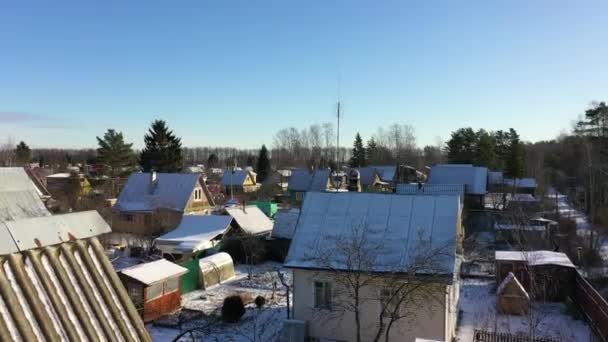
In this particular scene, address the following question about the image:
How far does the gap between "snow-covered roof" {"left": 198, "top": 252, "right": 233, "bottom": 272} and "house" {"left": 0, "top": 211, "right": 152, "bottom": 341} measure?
17.1 m

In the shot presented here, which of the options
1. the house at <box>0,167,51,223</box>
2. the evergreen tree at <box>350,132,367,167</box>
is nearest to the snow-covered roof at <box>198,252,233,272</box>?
the house at <box>0,167,51,223</box>

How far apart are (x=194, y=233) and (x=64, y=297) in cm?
2258

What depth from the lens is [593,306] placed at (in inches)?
642

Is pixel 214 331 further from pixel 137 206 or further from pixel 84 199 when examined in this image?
pixel 84 199

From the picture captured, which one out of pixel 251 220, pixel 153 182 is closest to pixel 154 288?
pixel 251 220

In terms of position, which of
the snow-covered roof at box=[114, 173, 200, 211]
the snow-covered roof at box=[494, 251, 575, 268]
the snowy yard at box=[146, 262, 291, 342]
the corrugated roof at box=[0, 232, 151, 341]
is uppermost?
the corrugated roof at box=[0, 232, 151, 341]

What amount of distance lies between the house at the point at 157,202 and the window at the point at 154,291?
1431cm

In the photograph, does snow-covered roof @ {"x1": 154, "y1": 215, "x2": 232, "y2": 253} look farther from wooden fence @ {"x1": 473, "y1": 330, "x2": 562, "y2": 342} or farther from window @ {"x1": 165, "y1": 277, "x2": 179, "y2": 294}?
wooden fence @ {"x1": 473, "y1": 330, "x2": 562, "y2": 342}

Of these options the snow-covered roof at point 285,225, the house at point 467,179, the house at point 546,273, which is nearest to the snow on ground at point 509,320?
the house at point 546,273

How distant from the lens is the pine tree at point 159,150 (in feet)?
173

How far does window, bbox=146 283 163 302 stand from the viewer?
17.2 metres

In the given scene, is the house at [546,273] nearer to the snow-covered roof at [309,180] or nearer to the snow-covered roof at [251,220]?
the snow-covered roof at [251,220]

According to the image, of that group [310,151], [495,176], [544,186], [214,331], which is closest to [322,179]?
[495,176]

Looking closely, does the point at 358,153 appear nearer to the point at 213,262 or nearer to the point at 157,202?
the point at 157,202
